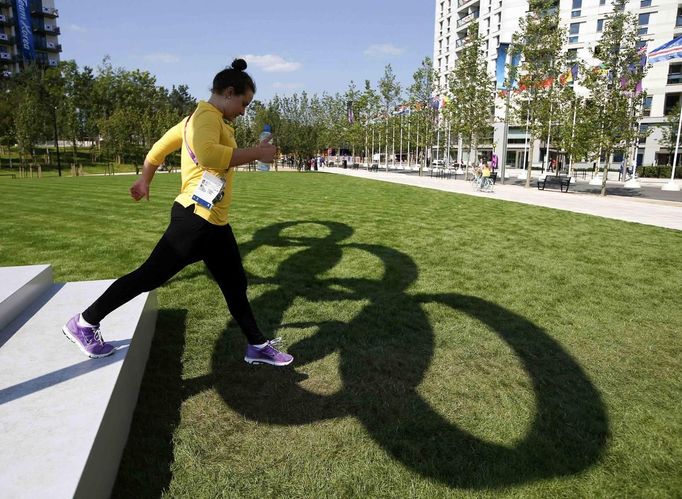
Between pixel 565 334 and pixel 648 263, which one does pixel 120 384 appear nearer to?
pixel 565 334

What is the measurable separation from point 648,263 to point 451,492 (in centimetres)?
704

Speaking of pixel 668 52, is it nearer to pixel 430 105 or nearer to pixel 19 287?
pixel 430 105

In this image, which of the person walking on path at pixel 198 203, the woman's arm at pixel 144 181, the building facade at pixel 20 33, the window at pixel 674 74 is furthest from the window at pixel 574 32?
the building facade at pixel 20 33

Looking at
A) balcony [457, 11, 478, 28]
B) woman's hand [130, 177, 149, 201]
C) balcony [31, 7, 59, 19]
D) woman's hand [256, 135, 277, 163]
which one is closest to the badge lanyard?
woman's hand [256, 135, 277, 163]

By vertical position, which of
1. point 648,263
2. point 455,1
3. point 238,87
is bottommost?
point 648,263

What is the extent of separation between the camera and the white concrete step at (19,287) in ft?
10.9

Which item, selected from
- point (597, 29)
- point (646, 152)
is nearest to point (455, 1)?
point (597, 29)

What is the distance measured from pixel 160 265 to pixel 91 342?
634 mm

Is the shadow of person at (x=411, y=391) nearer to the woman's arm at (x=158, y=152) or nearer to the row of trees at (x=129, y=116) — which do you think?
the woman's arm at (x=158, y=152)

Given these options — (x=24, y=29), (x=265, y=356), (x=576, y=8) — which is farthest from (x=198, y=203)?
(x=24, y=29)

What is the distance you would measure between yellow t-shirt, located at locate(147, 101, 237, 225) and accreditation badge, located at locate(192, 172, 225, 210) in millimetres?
49

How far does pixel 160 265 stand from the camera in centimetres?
304

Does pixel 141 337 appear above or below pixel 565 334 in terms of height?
above

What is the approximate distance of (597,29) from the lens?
192 ft
